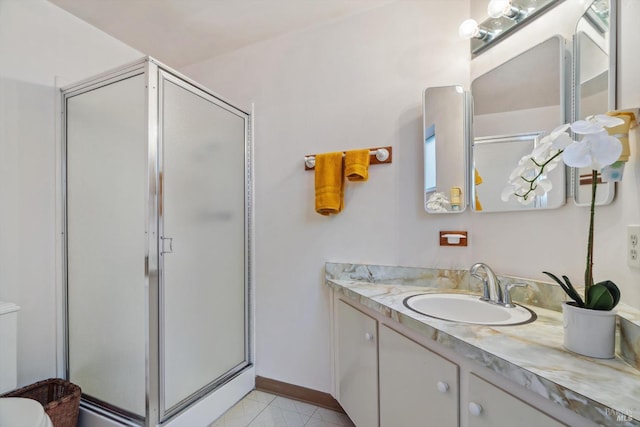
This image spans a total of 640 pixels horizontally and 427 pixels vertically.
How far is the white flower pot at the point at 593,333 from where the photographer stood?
Result: 0.71 metres

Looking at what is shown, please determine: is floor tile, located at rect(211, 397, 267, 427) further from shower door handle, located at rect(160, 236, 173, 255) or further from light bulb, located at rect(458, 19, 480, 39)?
light bulb, located at rect(458, 19, 480, 39)

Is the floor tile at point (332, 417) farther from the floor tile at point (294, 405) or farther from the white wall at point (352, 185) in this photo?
the white wall at point (352, 185)

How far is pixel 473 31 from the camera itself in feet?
4.53

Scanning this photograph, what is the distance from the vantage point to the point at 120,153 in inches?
56.9

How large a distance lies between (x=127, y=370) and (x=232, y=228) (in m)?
0.92

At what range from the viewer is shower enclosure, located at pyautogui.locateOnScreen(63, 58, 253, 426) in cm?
Result: 137

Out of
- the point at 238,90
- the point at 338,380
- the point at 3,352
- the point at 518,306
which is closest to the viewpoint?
the point at 518,306

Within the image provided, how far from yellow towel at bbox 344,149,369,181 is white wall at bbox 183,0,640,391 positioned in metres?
0.10

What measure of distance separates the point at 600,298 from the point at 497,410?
397 mm

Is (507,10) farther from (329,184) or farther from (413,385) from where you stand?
(413,385)

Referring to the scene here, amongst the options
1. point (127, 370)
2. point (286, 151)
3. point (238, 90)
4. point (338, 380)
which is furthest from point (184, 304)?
point (238, 90)

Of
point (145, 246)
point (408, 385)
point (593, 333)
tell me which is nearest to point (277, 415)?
point (408, 385)

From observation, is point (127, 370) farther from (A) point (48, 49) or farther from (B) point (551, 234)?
(B) point (551, 234)

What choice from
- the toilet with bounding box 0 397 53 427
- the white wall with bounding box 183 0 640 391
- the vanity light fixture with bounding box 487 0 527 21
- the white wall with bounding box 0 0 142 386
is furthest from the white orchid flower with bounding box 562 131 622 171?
the white wall with bounding box 0 0 142 386
